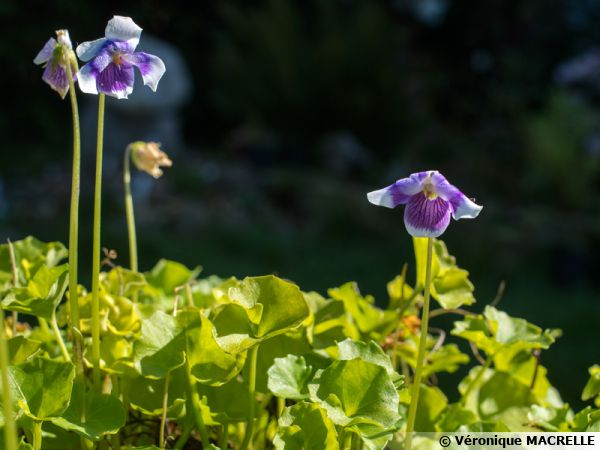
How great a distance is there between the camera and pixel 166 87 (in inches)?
235

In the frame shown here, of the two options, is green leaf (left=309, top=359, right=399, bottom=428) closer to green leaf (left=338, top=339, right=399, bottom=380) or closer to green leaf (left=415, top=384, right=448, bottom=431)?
green leaf (left=338, top=339, right=399, bottom=380)

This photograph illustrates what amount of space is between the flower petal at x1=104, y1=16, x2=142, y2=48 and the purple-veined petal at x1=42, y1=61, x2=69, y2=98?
5 centimetres

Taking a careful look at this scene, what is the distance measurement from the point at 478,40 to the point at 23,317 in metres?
4.66

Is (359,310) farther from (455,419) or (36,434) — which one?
(36,434)

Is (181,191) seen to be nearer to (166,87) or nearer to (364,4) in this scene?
(166,87)

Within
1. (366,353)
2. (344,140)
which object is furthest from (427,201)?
(344,140)

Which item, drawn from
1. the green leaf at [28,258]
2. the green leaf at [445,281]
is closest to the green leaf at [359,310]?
the green leaf at [445,281]

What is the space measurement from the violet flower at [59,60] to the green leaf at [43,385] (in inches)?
8.3

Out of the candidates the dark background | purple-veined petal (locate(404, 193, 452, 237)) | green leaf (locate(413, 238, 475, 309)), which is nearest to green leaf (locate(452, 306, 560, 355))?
green leaf (locate(413, 238, 475, 309))

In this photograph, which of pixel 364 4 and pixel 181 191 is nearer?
pixel 181 191

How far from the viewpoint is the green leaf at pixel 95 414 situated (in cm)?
61

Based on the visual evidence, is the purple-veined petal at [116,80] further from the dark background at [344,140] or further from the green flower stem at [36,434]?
the dark background at [344,140]

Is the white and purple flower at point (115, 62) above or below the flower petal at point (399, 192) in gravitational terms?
above

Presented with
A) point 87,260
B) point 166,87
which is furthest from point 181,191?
point 87,260
